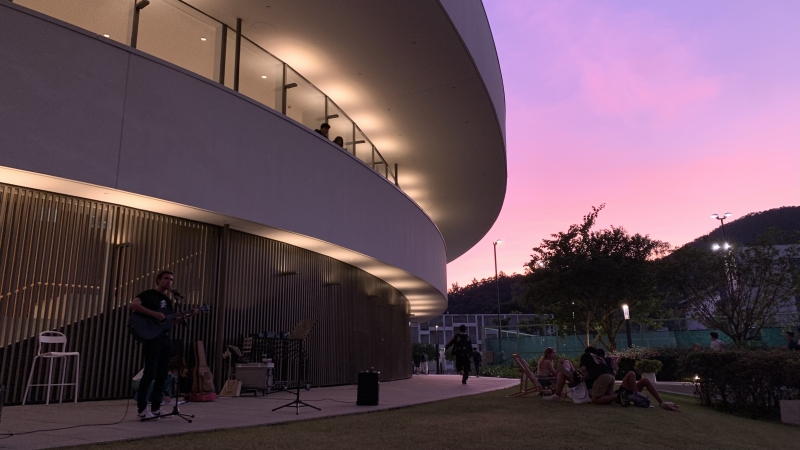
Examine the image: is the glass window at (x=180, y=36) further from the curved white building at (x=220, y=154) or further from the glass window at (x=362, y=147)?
the glass window at (x=362, y=147)

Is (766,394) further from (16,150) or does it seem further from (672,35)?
(672,35)

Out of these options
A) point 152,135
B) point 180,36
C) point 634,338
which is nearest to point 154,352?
point 152,135

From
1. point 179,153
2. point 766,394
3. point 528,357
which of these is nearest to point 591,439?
point 766,394

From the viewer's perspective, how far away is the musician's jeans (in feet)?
20.1

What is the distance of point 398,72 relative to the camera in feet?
44.5

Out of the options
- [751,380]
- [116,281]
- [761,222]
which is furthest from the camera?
[761,222]

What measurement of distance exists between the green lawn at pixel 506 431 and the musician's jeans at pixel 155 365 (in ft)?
4.16

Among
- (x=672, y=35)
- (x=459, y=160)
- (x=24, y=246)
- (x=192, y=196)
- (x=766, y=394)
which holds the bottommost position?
(x=766, y=394)

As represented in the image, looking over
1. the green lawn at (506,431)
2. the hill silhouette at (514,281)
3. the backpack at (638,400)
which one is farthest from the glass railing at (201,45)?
the hill silhouette at (514,281)

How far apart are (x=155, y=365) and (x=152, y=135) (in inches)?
164

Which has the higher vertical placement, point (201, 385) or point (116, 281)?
point (116, 281)

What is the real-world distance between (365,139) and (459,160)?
3.50 meters

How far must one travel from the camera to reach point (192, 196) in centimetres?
944

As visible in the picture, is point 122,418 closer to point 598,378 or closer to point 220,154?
point 220,154
